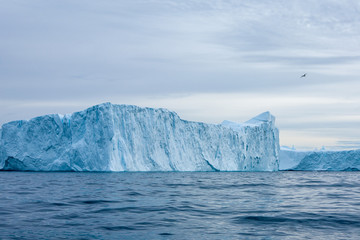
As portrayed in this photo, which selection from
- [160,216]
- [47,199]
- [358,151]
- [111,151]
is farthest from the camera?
[358,151]

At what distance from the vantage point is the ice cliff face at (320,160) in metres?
52.5

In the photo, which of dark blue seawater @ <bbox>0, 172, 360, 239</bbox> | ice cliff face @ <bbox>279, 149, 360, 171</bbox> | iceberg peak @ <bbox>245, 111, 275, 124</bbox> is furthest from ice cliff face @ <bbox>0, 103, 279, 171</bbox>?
dark blue seawater @ <bbox>0, 172, 360, 239</bbox>

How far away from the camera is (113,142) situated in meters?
34.9

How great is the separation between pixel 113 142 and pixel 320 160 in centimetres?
3186

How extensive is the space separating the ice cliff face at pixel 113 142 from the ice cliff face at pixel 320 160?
17092mm

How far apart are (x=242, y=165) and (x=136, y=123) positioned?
561 inches

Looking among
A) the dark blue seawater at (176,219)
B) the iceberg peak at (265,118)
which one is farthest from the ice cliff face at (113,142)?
the dark blue seawater at (176,219)

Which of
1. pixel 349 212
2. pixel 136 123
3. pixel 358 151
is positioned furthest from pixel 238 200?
pixel 358 151

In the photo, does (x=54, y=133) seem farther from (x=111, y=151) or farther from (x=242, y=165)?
(x=242, y=165)

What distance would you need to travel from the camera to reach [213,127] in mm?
43562

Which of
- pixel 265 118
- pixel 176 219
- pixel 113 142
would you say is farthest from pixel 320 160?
pixel 176 219

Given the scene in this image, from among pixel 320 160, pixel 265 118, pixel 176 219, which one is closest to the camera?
pixel 176 219

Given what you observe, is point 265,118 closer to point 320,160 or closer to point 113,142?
point 320,160

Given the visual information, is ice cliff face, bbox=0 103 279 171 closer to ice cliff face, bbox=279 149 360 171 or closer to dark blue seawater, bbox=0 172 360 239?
ice cliff face, bbox=279 149 360 171
